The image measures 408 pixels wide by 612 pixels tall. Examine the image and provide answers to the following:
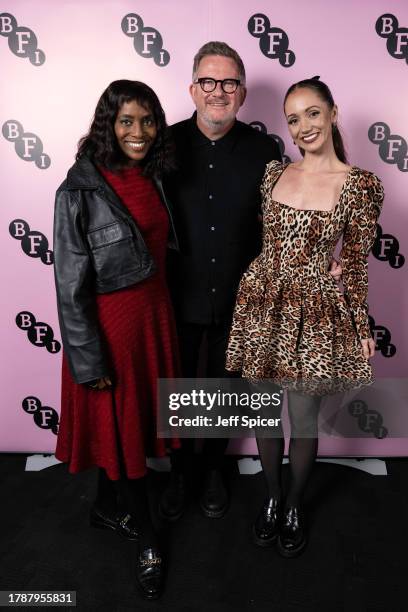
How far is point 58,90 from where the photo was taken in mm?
2270

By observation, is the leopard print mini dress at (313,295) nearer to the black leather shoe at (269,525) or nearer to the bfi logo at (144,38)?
the black leather shoe at (269,525)

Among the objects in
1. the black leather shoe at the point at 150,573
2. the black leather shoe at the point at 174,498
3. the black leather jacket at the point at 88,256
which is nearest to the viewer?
the black leather jacket at the point at 88,256

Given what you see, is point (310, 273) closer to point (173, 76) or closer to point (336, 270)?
point (336, 270)

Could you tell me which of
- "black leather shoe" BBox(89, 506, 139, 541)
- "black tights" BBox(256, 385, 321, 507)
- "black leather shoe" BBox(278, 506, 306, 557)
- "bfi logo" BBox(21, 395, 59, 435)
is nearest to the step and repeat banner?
"bfi logo" BBox(21, 395, 59, 435)

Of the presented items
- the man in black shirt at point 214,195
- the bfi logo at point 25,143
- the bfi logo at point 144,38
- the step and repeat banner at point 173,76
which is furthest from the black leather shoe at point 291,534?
the bfi logo at point 144,38

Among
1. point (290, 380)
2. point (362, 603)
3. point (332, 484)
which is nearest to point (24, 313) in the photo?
point (290, 380)

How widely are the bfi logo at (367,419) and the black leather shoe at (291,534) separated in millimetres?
788

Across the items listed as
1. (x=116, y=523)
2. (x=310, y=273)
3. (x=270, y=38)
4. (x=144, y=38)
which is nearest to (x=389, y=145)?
(x=270, y=38)

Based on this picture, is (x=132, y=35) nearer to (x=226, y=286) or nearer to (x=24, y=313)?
(x=226, y=286)

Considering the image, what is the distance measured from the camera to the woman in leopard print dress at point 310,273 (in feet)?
5.58

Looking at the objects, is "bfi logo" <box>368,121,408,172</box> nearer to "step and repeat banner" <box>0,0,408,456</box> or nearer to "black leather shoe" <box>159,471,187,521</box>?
"step and repeat banner" <box>0,0,408,456</box>

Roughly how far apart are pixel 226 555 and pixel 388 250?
153cm

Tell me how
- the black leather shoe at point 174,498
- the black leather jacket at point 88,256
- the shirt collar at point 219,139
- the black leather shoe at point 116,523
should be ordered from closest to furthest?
the black leather jacket at point 88,256
the shirt collar at point 219,139
the black leather shoe at point 116,523
the black leather shoe at point 174,498

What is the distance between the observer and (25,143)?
233 cm
